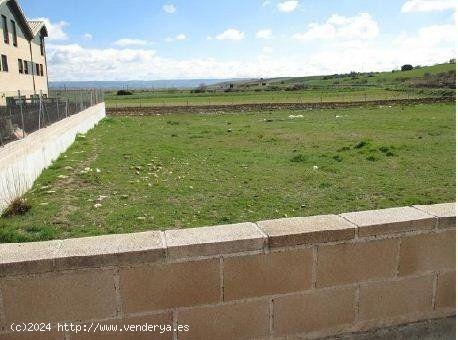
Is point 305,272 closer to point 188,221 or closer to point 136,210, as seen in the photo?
point 188,221

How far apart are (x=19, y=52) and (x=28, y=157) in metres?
26.9

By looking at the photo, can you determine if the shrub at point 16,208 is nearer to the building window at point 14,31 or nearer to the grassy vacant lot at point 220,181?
the grassy vacant lot at point 220,181

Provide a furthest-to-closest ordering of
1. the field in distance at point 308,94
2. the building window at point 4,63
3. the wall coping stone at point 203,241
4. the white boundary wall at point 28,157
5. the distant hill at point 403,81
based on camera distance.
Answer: the distant hill at point 403,81
the field in distance at point 308,94
the building window at point 4,63
the white boundary wall at point 28,157
the wall coping stone at point 203,241

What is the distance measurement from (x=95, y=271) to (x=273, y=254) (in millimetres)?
863

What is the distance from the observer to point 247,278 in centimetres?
212

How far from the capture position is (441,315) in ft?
8.23

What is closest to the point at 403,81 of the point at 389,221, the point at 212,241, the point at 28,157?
the point at 28,157

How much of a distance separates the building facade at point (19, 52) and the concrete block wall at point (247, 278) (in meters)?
26.1

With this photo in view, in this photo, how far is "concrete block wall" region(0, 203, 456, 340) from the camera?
191 centimetres

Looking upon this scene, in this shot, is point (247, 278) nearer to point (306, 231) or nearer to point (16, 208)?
point (306, 231)

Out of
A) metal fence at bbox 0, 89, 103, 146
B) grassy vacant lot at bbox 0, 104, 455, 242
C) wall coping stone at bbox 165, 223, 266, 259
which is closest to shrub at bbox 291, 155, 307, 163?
grassy vacant lot at bbox 0, 104, 455, 242

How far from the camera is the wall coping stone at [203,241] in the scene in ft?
6.13

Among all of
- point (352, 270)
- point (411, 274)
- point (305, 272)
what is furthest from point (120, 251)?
point (411, 274)

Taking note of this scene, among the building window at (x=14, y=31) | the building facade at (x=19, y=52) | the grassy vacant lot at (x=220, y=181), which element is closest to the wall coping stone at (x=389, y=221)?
the grassy vacant lot at (x=220, y=181)
